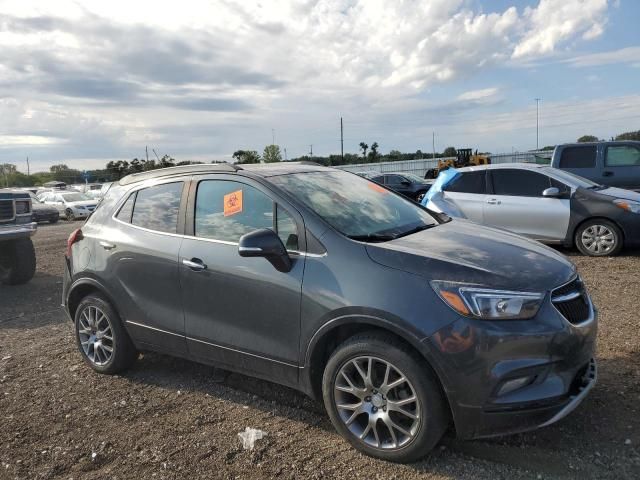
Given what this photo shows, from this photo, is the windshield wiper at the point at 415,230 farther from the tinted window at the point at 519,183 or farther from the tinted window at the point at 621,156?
the tinted window at the point at 621,156

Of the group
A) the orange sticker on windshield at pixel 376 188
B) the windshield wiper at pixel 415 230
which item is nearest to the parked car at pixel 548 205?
the orange sticker on windshield at pixel 376 188

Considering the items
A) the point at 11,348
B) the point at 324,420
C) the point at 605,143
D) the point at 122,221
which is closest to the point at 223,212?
the point at 122,221

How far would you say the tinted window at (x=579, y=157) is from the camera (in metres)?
11.3

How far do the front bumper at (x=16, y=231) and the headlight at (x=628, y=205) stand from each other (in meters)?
9.23

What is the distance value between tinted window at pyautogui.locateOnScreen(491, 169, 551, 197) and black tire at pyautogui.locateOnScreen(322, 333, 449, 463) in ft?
22.5

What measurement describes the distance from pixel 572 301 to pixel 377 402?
1269 millimetres

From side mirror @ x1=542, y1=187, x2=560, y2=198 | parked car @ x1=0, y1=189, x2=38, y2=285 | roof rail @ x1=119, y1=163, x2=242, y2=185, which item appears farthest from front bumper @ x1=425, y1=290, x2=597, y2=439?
parked car @ x1=0, y1=189, x2=38, y2=285

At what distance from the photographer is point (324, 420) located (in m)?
3.62

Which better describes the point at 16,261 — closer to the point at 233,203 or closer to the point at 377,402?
the point at 233,203

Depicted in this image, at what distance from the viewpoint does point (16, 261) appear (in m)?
8.66

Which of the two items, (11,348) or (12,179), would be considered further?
(12,179)

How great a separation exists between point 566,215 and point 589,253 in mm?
705

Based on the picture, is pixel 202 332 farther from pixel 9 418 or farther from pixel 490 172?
pixel 490 172

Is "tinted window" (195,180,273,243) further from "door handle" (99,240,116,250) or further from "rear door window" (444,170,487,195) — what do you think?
"rear door window" (444,170,487,195)
